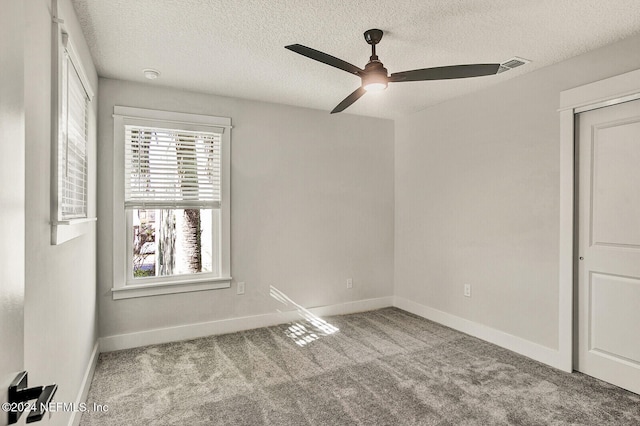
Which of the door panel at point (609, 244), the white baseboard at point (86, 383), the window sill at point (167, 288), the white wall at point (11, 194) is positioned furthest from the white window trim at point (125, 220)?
the door panel at point (609, 244)

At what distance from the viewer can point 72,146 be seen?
88.2 inches

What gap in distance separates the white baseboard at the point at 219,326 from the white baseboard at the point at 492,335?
0.56 metres

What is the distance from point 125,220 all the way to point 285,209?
162 centimetres

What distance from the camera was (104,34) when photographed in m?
2.57

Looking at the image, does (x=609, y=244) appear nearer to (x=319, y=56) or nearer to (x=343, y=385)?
(x=343, y=385)

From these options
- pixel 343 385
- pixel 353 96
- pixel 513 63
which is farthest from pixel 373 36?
pixel 343 385

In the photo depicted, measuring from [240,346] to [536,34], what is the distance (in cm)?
350

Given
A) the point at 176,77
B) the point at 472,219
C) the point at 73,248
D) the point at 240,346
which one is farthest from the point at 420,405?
the point at 176,77

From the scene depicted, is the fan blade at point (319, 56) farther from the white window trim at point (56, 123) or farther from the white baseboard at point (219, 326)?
the white baseboard at point (219, 326)

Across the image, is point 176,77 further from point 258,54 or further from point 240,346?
point 240,346

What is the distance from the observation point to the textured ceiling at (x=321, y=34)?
225 cm

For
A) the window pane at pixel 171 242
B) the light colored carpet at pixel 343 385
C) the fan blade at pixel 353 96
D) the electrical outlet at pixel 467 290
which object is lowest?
A: the light colored carpet at pixel 343 385

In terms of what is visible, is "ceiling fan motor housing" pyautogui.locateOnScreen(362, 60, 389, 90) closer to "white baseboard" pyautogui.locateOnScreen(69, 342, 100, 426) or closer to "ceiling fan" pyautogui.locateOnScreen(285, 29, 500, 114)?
"ceiling fan" pyautogui.locateOnScreen(285, 29, 500, 114)

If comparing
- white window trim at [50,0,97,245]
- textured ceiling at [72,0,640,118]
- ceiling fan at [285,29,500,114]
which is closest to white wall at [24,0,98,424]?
white window trim at [50,0,97,245]
